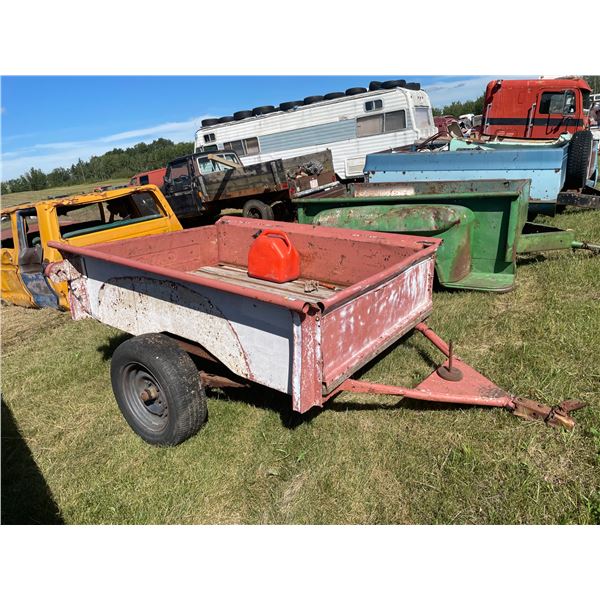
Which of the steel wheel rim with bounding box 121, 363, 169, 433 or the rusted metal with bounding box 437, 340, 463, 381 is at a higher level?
the rusted metal with bounding box 437, 340, 463, 381

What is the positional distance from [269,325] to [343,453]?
3.41 ft

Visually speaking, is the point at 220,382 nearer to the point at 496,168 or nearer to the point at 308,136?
the point at 496,168

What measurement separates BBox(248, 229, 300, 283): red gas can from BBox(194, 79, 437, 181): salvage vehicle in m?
8.86

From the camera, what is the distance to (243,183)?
886cm

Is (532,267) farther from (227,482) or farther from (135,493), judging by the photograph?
(135,493)

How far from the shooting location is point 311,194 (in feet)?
20.7

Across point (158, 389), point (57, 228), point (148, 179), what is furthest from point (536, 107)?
point (158, 389)

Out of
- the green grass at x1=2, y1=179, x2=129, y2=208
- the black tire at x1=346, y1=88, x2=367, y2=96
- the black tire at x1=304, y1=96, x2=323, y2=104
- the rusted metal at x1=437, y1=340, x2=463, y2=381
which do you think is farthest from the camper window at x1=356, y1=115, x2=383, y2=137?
the green grass at x1=2, y1=179, x2=129, y2=208

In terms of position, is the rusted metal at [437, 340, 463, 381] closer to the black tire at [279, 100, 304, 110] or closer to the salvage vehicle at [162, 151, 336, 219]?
the salvage vehicle at [162, 151, 336, 219]

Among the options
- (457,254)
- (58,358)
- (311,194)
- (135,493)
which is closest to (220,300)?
(135,493)

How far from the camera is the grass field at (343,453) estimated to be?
7.67 feet

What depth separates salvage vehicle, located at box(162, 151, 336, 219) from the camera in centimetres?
858

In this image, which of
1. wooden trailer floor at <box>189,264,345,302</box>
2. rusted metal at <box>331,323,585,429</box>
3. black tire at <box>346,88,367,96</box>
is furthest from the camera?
black tire at <box>346,88,367,96</box>

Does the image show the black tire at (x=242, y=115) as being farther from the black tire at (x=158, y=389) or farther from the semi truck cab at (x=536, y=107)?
the black tire at (x=158, y=389)
